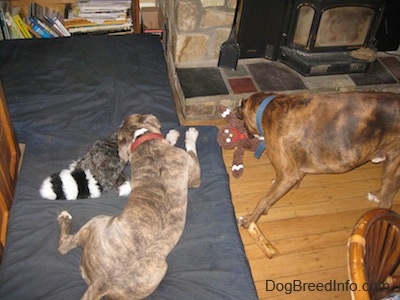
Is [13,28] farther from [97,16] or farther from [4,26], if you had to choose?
[97,16]

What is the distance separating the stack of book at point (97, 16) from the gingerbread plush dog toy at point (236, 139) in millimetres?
1686

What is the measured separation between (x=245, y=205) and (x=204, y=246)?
559 mm

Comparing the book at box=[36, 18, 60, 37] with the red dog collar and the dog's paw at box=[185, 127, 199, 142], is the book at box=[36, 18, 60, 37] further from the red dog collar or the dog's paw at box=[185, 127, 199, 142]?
the red dog collar

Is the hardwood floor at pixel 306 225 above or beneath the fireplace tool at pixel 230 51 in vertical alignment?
beneath

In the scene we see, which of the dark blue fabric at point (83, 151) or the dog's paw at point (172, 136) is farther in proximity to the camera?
the dog's paw at point (172, 136)

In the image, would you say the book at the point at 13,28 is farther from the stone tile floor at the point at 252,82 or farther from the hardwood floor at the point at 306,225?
the hardwood floor at the point at 306,225

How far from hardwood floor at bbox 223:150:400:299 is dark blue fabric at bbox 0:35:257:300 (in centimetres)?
25

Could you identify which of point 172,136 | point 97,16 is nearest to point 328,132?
point 172,136

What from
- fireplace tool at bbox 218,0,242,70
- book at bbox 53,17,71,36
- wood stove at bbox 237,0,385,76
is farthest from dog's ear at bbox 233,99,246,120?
book at bbox 53,17,71,36

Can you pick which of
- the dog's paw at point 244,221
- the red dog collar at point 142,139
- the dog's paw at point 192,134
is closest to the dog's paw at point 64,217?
the red dog collar at point 142,139

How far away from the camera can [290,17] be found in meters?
3.03

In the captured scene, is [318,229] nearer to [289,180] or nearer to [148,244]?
[289,180]

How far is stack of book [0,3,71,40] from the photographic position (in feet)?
11.1

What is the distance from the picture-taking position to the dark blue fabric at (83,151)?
6.42ft
